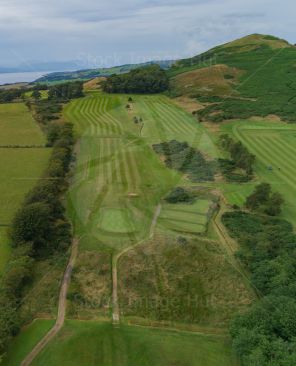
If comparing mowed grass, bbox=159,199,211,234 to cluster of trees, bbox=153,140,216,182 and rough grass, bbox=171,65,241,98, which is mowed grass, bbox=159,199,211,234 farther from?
rough grass, bbox=171,65,241,98

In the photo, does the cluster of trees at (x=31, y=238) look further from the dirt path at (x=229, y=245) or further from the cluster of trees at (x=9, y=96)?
the cluster of trees at (x=9, y=96)

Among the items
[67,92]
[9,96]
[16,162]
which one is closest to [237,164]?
[16,162]

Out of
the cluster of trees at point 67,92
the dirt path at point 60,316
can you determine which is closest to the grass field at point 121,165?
the dirt path at point 60,316

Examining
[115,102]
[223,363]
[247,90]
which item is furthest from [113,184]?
[247,90]

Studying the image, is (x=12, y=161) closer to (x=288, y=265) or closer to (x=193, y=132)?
(x=193, y=132)

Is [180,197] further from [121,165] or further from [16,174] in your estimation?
[16,174]
